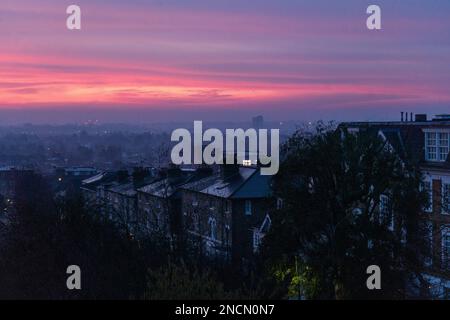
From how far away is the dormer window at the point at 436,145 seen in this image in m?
33.8

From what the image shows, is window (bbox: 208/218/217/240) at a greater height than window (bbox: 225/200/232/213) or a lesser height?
lesser

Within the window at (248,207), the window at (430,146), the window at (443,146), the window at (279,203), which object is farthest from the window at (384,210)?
the window at (248,207)

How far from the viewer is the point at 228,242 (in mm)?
45281

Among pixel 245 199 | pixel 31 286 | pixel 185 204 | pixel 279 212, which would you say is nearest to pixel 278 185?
pixel 279 212

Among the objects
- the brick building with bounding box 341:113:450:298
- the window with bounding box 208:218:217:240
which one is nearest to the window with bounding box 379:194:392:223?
the brick building with bounding box 341:113:450:298

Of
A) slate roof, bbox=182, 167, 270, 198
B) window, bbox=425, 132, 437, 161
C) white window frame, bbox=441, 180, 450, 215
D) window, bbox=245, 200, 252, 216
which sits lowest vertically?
window, bbox=245, 200, 252, 216

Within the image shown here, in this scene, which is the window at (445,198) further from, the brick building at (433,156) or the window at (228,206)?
the window at (228,206)

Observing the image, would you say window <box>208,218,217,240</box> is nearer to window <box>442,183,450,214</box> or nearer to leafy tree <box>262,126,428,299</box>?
window <box>442,183,450,214</box>

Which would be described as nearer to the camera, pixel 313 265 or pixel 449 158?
pixel 313 265

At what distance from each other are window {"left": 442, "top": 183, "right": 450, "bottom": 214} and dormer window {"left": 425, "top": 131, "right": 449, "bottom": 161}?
49.9 inches

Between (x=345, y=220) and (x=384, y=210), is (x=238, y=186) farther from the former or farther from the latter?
(x=345, y=220)

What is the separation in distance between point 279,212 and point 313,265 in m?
2.13

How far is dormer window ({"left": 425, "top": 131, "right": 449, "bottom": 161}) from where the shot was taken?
33812 mm
